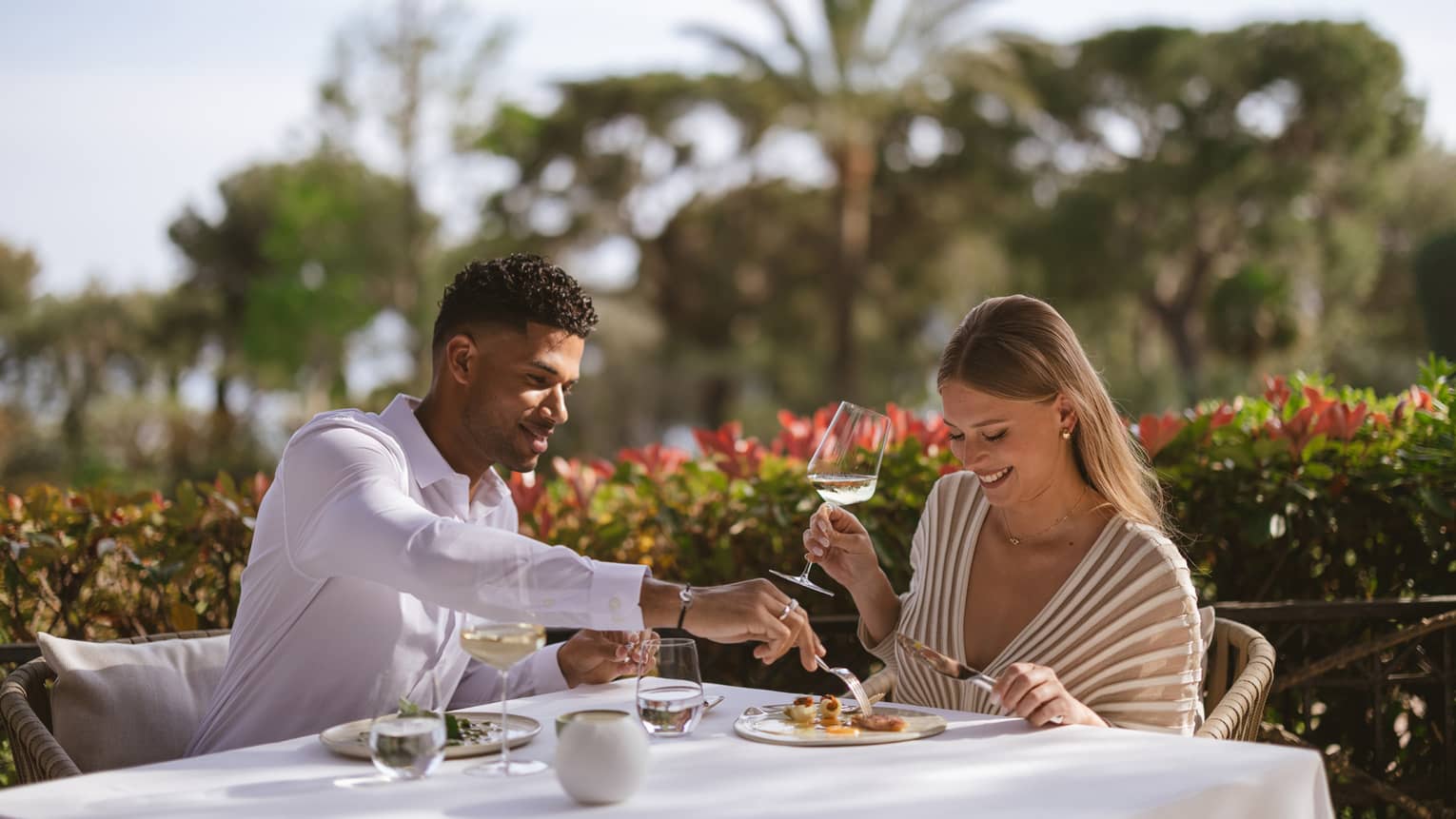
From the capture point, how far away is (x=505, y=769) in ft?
6.54

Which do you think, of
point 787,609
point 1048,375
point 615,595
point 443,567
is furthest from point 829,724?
point 1048,375

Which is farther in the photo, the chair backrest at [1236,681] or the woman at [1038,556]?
the woman at [1038,556]

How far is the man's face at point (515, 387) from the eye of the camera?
2783mm

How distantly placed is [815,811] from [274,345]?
1505 inches

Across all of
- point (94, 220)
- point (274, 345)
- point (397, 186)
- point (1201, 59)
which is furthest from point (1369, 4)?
point (94, 220)

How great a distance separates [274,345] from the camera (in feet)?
124

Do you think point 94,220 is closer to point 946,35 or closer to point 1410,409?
point 946,35

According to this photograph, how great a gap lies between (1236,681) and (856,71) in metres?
27.8

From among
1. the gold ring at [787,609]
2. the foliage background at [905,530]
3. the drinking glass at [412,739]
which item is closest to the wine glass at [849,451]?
the gold ring at [787,609]

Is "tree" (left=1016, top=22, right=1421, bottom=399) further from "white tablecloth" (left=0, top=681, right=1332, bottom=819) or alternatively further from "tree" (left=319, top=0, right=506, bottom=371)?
"white tablecloth" (left=0, top=681, right=1332, bottom=819)

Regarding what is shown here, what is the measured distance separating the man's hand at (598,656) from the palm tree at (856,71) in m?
26.8

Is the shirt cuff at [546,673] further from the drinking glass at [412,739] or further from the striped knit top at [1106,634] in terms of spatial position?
the drinking glass at [412,739]

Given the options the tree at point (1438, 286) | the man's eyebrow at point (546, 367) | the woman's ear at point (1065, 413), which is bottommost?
the woman's ear at point (1065, 413)

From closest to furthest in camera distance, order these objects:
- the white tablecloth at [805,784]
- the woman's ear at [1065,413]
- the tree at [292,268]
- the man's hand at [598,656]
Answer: the white tablecloth at [805,784] < the man's hand at [598,656] < the woman's ear at [1065,413] < the tree at [292,268]
